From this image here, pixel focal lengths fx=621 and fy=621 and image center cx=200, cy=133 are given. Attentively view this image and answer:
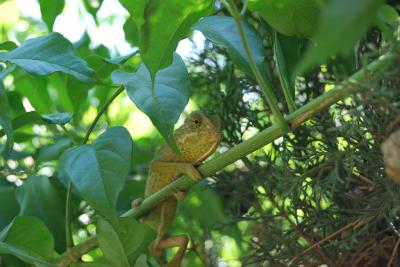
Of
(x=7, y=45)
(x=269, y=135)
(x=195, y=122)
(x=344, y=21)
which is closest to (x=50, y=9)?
(x=7, y=45)

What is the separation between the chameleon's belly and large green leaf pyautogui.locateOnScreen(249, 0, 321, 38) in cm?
29

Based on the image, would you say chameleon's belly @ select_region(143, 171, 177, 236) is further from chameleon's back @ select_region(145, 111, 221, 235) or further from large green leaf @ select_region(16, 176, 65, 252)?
large green leaf @ select_region(16, 176, 65, 252)

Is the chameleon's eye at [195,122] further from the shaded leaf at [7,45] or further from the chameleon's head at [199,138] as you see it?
the shaded leaf at [7,45]

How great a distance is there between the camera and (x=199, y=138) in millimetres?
748

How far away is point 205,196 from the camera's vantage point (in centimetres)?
93

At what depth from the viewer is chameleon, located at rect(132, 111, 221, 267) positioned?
0.74 meters

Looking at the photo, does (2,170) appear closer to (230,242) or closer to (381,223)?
(230,242)

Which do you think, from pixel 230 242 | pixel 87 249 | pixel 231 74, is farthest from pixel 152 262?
pixel 230 242

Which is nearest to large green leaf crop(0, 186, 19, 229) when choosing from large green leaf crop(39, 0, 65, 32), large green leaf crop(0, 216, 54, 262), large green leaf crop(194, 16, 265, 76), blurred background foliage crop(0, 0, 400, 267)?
blurred background foliage crop(0, 0, 400, 267)

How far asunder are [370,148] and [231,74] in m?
0.34

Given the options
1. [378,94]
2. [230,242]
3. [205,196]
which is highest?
[378,94]

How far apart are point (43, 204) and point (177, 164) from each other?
191mm

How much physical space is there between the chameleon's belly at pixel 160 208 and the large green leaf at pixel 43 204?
0.11 meters

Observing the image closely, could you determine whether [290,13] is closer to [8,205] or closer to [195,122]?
[195,122]
